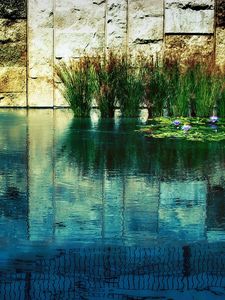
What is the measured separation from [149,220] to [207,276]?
92 centimetres

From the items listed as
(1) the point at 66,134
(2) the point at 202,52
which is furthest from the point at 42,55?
(1) the point at 66,134

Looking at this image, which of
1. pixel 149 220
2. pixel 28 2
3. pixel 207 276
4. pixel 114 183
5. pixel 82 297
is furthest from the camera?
pixel 28 2

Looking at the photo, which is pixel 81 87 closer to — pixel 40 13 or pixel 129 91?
pixel 129 91

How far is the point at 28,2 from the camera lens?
11.1m

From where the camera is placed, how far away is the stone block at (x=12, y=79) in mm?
11297

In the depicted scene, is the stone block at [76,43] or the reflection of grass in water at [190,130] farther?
the stone block at [76,43]

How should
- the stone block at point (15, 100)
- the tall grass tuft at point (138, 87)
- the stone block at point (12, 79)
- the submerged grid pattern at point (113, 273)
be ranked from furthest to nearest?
the stone block at point (15, 100)
the stone block at point (12, 79)
the tall grass tuft at point (138, 87)
the submerged grid pattern at point (113, 273)

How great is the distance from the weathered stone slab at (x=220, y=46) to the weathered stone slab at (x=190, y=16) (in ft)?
0.36

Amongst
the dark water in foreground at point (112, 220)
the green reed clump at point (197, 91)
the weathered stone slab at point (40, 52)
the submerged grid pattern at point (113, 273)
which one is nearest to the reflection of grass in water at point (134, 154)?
the dark water in foreground at point (112, 220)

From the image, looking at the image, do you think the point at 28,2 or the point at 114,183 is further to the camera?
the point at 28,2

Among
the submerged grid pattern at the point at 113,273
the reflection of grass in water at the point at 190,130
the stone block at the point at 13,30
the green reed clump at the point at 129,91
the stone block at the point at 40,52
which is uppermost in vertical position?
the stone block at the point at 13,30

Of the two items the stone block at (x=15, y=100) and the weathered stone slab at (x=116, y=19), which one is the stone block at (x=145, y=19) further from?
the stone block at (x=15, y=100)

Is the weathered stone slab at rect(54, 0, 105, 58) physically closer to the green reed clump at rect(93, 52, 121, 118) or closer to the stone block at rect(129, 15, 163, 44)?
the stone block at rect(129, 15, 163, 44)

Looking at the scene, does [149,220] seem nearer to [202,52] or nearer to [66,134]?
[66,134]
